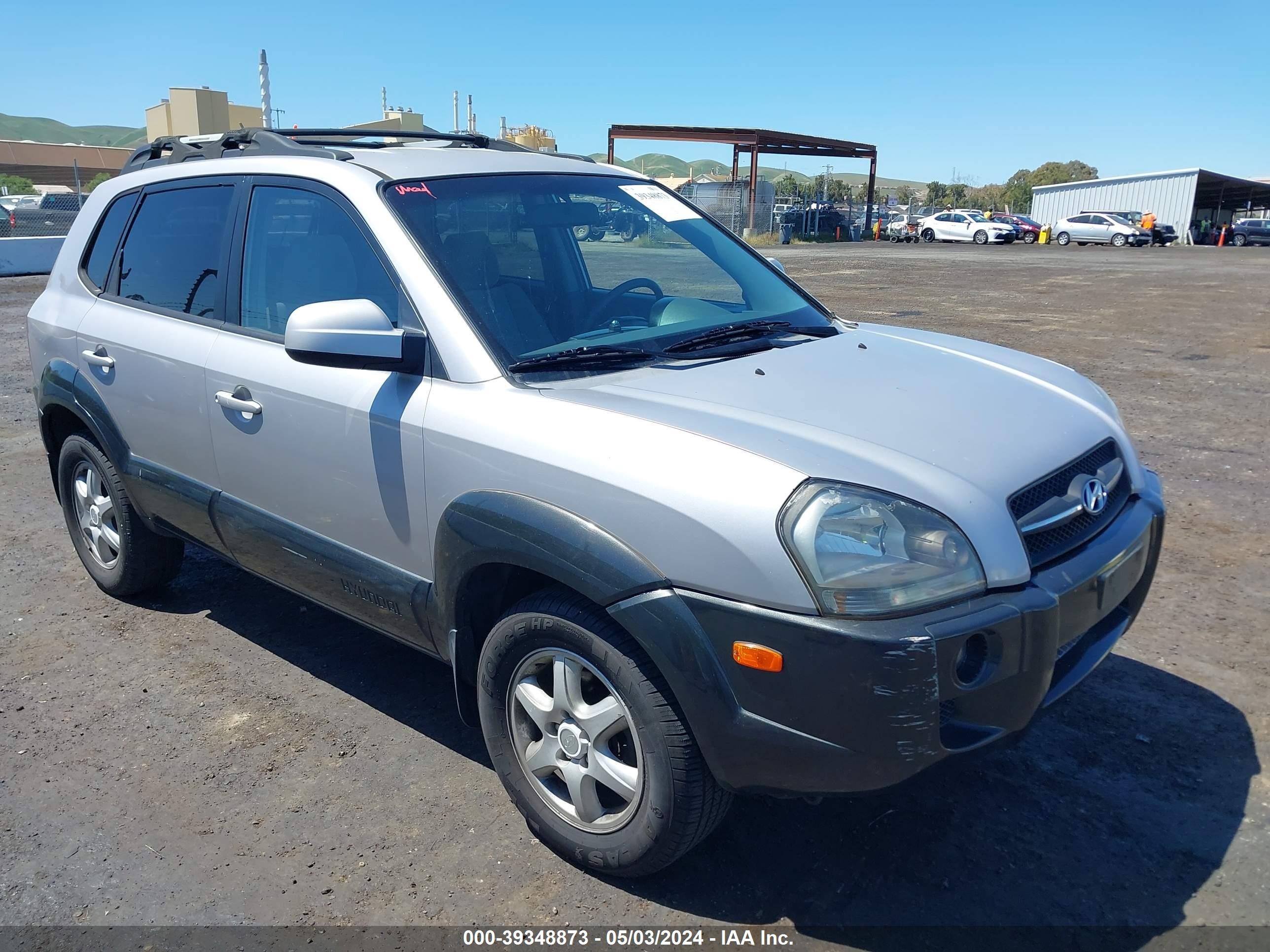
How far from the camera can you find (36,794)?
321cm

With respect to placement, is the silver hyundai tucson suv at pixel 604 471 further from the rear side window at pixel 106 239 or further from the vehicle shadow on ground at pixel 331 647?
the vehicle shadow on ground at pixel 331 647

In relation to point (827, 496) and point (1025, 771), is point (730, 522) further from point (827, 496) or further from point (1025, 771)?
point (1025, 771)

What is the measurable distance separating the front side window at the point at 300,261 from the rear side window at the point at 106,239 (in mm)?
1139

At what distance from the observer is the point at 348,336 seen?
282 cm

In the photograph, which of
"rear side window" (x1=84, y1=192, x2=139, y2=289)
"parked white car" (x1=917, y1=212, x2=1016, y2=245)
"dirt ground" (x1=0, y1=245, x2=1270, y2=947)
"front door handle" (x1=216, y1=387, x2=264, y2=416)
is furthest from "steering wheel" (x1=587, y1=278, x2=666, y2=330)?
"parked white car" (x1=917, y1=212, x2=1016, y2=245)

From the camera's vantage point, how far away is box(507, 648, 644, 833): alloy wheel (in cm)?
260

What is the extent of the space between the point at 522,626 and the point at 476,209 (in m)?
1.46

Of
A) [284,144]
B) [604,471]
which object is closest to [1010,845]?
[604,471]

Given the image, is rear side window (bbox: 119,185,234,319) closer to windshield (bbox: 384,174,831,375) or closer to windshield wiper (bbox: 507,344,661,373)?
windshield (bbox: 384,174,831,375)

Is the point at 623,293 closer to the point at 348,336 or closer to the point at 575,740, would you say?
the point at 348,336

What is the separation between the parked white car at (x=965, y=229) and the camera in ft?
158

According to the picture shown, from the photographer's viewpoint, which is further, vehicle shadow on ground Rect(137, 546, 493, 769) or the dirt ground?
vehicle shadow on ground Rect(137, 546, 493, 769)

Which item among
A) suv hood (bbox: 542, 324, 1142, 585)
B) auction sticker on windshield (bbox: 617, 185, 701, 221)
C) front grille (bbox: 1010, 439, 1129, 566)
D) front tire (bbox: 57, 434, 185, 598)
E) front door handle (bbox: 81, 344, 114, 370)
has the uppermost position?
auction sticker on windshield (bbox: 617, 185, 701, 221)

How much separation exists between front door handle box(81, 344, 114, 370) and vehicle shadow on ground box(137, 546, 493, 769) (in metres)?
1.11
